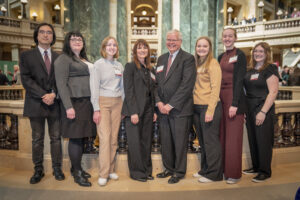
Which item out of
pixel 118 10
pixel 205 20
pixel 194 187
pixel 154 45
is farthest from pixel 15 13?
pixel 194 187

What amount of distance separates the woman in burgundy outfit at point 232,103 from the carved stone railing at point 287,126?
1130 mm

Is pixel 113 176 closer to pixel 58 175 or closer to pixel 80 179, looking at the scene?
pixel 80 179

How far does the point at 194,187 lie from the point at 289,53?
75.1ft

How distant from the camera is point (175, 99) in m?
2.87

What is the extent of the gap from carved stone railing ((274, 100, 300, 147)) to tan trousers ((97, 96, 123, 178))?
248cm

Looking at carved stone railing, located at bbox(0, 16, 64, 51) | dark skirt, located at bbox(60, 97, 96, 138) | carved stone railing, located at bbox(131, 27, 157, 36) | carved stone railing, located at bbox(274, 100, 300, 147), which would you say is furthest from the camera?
carved stone railing, located at bbox(131, 27, 157, 36)

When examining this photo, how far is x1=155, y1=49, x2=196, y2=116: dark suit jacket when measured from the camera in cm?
287

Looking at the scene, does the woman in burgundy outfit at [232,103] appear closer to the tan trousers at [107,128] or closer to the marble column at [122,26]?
the tan trousers at [107,128]

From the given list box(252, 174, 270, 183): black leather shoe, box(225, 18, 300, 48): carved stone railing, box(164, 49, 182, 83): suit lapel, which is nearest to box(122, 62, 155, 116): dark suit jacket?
box(164, 49, 182, 83): suit lapel

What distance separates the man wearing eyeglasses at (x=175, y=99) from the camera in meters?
2.88

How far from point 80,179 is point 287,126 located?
10.5 ft

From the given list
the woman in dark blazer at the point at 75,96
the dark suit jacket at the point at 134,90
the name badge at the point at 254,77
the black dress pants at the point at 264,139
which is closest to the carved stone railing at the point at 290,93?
the black dress pants at the point at 264,139

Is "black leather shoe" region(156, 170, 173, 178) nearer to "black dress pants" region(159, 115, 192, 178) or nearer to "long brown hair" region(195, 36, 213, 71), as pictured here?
"black dress pants" region(159, 115, 192, 178)

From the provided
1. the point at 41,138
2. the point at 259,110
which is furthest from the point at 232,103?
the point at 41,138
